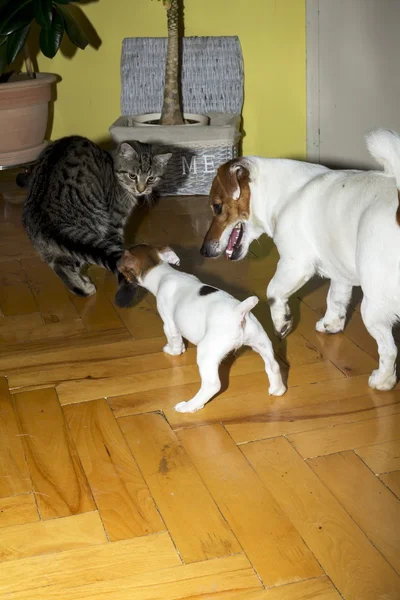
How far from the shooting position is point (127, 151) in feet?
11.0

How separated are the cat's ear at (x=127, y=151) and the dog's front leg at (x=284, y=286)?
120 cm

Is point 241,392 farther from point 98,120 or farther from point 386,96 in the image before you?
point 98,120

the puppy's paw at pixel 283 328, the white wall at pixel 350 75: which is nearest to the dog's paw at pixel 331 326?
the puppy's paw at pixel 283 328

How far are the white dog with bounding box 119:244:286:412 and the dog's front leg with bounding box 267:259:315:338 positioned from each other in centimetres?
28

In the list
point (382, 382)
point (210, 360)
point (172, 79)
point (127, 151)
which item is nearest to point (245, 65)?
point (172, 79)

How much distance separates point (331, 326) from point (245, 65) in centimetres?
235

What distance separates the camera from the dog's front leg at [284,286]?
2.38 m

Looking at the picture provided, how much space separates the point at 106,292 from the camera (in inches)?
119

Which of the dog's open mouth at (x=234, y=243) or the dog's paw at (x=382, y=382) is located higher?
the dog's open mouth at (x=234, y=243)

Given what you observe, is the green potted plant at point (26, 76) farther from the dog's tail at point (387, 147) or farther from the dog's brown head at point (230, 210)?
the dog's tail at point (387, 147)

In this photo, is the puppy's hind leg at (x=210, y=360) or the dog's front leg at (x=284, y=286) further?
the dog's front leg at (x=284, y=286)

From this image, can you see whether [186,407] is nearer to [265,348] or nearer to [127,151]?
[265,348]

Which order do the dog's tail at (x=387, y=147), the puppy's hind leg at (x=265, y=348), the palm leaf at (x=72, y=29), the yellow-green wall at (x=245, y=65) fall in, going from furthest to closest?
1. the yellow-green wall at (x=245, y=65)
2. the palm leaf at (x=72, y=29)
3. the puppy's hind leg at (x=265, y=348)
4. the dog's tail at (x=387, y=147)

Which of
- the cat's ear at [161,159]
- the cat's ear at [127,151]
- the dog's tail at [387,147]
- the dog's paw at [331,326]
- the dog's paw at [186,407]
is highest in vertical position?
the dog's tail at [387,147]
